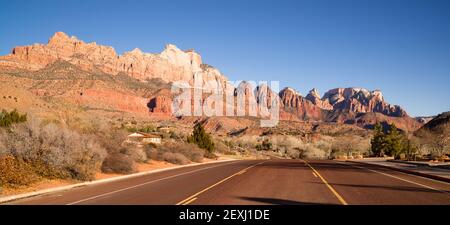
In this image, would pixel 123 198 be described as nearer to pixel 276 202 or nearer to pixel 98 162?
pixel 276 202

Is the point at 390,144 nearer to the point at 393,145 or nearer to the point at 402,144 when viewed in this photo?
the point at 393,145

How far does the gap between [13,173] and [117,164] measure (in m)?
10.0

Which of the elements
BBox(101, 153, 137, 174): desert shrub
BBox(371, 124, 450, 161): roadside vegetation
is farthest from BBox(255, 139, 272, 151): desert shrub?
BBox(101, 153, 137, 174): desert shrub

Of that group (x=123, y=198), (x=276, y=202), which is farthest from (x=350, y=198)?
(x=123, y=198)

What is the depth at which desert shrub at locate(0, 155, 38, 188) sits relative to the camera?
17.9 meters

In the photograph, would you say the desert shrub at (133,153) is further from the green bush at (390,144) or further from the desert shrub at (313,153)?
the desert shrub at (313,153)

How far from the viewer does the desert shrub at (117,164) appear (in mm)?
27641

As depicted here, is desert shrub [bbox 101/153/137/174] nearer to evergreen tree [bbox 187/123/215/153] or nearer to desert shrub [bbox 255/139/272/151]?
evergreen tree [bbox 187/123/215/153]

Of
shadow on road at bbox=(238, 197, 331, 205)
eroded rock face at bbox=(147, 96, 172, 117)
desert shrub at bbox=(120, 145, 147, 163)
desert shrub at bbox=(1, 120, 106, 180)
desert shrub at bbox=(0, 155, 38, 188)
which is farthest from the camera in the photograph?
eroded rock face at bbox=(147, 96, 172, 117)

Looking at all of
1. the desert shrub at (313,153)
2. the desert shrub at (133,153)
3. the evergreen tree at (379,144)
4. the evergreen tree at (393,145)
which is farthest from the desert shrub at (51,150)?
the desert shrub at (313,153)

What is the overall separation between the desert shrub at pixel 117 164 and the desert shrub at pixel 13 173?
26.0 feet

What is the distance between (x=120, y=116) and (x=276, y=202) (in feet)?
329

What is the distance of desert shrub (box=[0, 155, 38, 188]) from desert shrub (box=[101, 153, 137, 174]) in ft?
26.0

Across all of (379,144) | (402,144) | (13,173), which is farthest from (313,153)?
(13,173)
